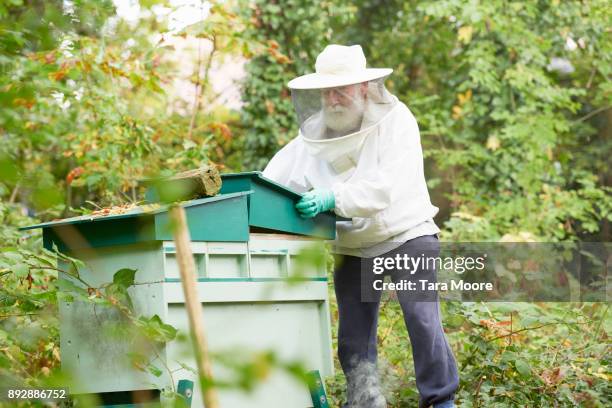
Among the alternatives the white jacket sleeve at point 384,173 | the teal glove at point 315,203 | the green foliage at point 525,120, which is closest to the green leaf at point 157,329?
the teal glove at point 315,203

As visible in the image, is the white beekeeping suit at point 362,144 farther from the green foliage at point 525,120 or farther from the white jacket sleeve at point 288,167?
the green foliage at point 525,120

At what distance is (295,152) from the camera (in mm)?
3816

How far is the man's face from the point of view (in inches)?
140

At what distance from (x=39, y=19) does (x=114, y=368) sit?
66.8 inches

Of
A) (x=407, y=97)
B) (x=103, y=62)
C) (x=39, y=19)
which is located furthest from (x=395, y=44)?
(x=39, y=19)

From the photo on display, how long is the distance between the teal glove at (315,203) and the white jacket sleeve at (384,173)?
0.09 ft

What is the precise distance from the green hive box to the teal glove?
0.13ft

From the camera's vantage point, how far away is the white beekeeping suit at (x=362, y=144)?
3.48 m

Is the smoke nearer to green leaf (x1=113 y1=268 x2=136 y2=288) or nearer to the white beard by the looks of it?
the white beard

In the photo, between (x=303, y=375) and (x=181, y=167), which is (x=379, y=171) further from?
(x=181, y=167)

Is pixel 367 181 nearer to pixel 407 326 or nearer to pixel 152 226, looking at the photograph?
pixel 407 326

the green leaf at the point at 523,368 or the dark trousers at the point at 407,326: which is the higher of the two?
the dark trousers at the point at 407,326

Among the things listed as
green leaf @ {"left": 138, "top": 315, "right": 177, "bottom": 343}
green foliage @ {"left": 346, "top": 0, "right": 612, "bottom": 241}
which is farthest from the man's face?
green foliage @ {"left": 346, "top": 0, "right": 612, "bottom": 241}

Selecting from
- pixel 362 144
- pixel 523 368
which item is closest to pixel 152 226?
pixel 362 144
